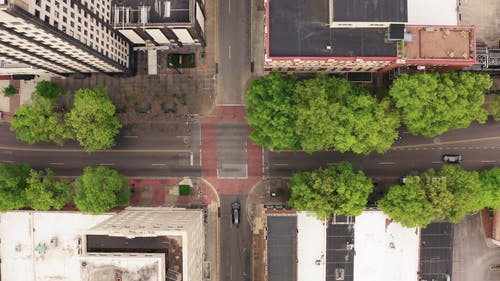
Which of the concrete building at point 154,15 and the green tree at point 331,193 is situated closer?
the concrete building at point 154,15

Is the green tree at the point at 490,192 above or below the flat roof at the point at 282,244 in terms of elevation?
above

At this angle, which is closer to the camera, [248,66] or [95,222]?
[95,222]

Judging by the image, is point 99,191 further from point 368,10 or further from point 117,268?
point 368,10

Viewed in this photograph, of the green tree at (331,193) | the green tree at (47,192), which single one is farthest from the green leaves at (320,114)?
the green tree at (47,192)

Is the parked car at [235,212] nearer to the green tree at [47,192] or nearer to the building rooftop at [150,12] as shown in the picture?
the green tree at [47,192]

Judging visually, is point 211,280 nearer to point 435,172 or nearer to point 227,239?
point 227,239

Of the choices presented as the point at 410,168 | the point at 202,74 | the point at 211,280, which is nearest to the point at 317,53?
the point at 202,74

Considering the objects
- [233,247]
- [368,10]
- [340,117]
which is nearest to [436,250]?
[340,117]
